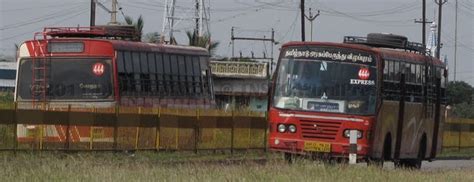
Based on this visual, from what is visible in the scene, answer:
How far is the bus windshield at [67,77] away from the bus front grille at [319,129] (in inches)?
298

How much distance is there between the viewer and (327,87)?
23188 millimetres

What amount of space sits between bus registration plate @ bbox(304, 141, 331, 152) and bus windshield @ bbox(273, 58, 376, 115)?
0.77 meters

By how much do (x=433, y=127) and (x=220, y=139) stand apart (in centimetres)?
762

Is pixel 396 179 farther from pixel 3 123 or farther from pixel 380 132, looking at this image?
pixel 3 123

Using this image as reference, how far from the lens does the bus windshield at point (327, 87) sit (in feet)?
75.9

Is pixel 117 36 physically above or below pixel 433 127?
above

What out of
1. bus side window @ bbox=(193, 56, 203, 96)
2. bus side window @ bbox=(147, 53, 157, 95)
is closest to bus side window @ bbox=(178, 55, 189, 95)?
bus side window @ bbox=(193, 56, 203, 96)

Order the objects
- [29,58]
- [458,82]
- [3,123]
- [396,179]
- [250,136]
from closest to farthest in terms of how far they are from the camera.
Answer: [396,179], [3,123], [29,58], [250,136], [458,82]

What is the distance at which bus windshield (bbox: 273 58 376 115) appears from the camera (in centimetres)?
2314

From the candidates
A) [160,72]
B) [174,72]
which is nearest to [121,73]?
[160,72]

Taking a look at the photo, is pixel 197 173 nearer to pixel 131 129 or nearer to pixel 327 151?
pixel 327 151

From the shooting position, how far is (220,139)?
1302 inches

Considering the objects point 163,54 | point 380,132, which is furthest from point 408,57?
point 163,54

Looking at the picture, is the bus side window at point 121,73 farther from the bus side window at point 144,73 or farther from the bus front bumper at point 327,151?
the bus front bumper at point 327,151
